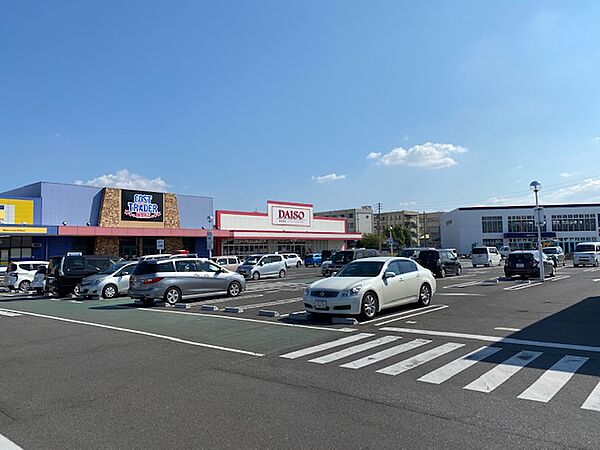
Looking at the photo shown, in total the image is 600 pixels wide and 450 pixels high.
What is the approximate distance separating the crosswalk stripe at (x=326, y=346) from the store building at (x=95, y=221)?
109ft

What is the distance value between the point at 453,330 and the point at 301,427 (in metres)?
6.53

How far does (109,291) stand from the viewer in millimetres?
20875

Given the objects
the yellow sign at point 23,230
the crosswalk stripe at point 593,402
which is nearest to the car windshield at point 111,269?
the yellow sign at point 23,230

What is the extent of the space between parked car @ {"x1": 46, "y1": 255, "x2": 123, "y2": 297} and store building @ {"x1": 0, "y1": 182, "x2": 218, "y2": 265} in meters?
15.6

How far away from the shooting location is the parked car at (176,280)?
17.0 metres

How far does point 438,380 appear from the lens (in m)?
6.68

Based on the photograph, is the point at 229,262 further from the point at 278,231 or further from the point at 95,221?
the point at 278,231

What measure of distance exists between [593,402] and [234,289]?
50.2 ft

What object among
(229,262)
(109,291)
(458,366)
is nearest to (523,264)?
(458,366)

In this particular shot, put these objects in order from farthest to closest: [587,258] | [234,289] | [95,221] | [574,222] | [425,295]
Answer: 1. [574,222]
2. [95,221]
3. [587,258]
4. [234,289]
5. [425,295]

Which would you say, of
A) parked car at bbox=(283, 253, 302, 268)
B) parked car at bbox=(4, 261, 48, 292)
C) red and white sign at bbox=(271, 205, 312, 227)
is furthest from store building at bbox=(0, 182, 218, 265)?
red and white sign at bbox=(271, 205, 312, 227)

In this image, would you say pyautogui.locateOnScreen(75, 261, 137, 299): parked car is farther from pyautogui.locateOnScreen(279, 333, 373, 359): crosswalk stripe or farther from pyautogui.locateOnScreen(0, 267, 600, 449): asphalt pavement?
pyautogui.locateOnScreen(279, 333, 373, 359): crosswalk stripe

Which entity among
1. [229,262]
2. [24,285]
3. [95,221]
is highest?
[95,221]

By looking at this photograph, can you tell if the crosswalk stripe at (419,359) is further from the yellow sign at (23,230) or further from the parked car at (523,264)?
the yellow sign at (23,230)
